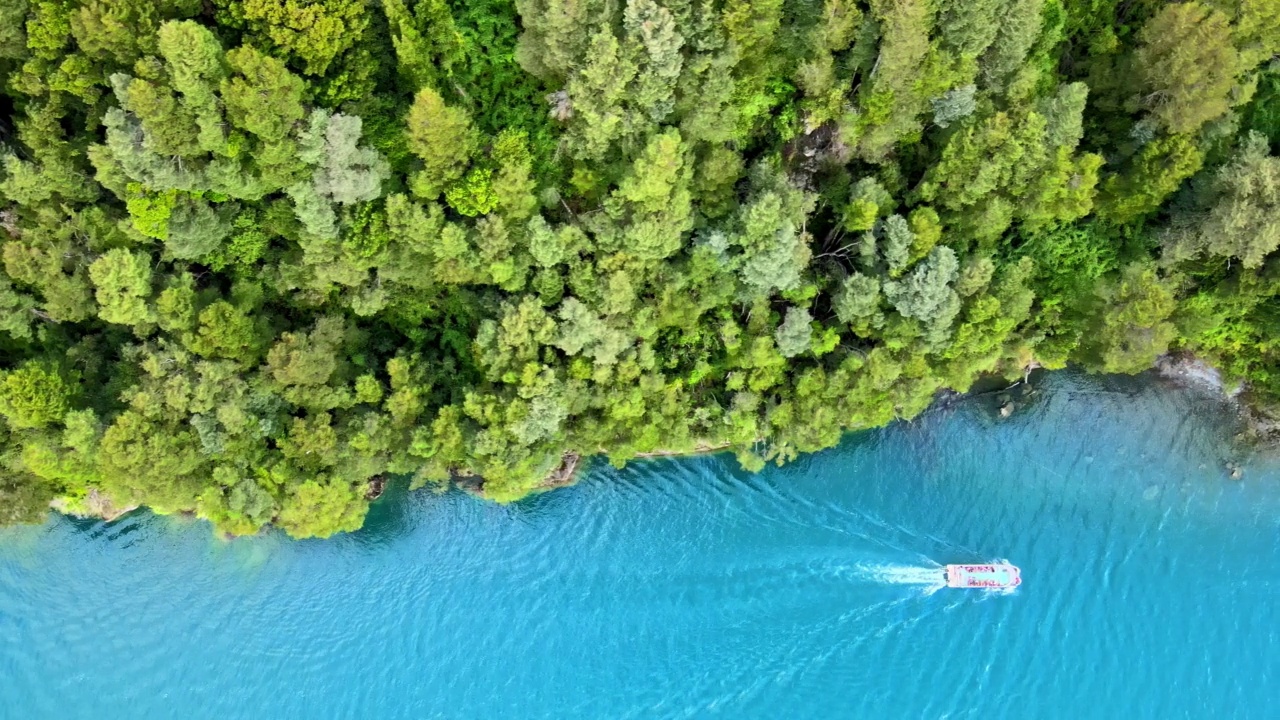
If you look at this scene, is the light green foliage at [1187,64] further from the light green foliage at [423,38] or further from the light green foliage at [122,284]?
the light green foliage at [122,284]

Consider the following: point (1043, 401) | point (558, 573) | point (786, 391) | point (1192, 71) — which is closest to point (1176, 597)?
point (1043, 401)

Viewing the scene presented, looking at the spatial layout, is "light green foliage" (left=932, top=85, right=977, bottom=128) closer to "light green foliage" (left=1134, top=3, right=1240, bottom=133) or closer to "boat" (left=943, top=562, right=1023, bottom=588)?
"light green foliage" (left=1134, top=3, right=1240, bottom=133)

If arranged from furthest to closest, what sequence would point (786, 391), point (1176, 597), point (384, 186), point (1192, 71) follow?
point (1176, 597), point (786, 391), point (384, 186), point (1192, 71)

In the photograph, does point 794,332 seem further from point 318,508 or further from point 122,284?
point 122,284

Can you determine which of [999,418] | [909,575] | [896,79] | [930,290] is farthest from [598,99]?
[909,575]

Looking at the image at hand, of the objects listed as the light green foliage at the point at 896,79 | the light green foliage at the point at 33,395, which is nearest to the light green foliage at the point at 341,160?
the light green foliage at the point at 33,395

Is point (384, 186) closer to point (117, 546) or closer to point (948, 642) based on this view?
point (117, 546)
